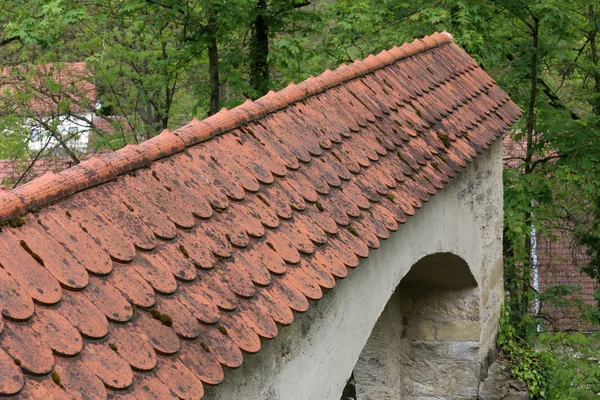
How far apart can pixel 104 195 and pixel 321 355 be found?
40.9 inches

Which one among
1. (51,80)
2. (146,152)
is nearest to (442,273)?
(146,152)

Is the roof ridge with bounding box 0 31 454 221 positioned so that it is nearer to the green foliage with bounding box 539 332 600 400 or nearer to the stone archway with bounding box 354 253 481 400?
the stone archway with bounding box 354 253 481 400

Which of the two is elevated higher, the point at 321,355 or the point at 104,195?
the point at 104,195

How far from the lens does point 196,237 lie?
8.63ft

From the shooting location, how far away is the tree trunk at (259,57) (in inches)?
368

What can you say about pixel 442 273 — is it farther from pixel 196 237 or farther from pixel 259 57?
pixel 259 57

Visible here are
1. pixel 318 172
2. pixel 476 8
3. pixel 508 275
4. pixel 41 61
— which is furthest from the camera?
pixel 508 275

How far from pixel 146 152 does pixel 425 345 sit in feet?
12.1

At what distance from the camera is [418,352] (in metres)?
6.06

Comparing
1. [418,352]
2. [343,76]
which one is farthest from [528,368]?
[343,76]

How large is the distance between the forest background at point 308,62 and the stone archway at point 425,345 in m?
0.84

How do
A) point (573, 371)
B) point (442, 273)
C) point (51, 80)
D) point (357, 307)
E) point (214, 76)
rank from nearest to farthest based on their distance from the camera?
point (357, 307) → point (442, 273) → point (573, 371) → point (214, 76) → point (51, 80)

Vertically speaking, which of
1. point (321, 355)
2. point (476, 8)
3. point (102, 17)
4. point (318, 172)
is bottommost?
point (321, 355)

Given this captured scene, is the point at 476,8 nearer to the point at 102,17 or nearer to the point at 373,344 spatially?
the point at 102,17
